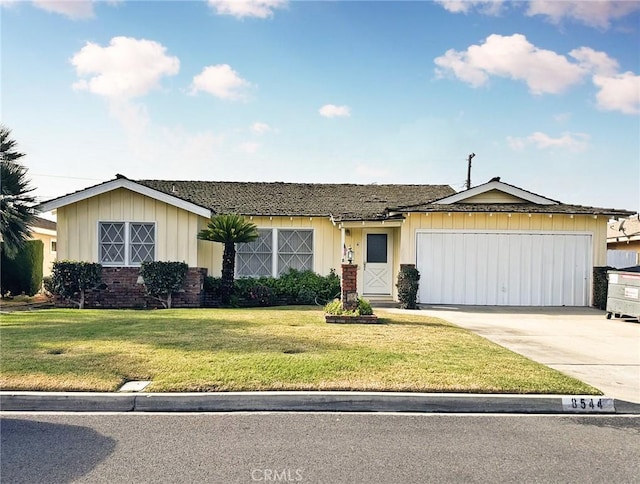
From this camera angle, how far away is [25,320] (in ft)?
35.7

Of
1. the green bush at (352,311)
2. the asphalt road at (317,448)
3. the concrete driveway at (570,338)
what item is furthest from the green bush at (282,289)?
the asphalt road at (317,448)

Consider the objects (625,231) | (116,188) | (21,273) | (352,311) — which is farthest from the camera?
(625,231)

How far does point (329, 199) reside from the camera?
18359mm

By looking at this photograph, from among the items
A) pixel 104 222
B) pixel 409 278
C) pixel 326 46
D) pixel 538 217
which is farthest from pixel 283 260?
pixel 538 217

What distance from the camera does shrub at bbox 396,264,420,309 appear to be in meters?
14.0

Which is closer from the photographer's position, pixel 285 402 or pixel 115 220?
pixel 285 402

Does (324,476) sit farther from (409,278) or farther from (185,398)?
(409,278)

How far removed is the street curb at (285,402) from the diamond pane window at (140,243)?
9773 mm

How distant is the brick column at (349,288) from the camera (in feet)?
36.0

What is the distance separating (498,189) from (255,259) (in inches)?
319

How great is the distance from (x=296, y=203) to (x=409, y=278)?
208 inches

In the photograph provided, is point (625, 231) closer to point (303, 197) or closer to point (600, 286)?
point (600, 286)

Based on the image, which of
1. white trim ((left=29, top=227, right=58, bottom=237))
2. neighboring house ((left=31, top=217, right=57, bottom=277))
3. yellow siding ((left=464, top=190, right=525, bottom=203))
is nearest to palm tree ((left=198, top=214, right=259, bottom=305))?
yellow siding ((left=464, top=190, right=525, bottom=203))

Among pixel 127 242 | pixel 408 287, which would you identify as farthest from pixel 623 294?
pixel 127 242
